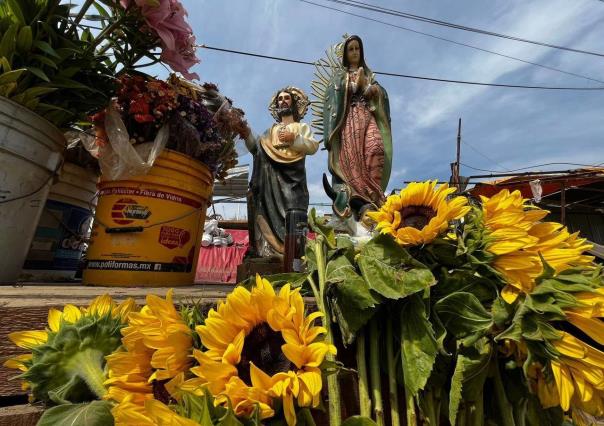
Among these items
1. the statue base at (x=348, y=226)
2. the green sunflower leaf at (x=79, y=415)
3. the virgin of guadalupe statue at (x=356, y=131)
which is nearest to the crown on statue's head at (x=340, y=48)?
the virgin of guadalupe statue at (x=356, y=131)

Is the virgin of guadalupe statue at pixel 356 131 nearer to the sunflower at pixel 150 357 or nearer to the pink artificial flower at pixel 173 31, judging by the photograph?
the pink artificial flower at pixel 173 31

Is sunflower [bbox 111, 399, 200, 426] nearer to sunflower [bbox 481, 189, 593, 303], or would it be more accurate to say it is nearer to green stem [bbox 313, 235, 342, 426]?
green stem [bbox 313, 235, 342, 426]

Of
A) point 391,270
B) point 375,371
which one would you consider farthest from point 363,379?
point 391,270

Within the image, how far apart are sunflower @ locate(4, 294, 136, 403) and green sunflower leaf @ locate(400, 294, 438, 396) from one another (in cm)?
32

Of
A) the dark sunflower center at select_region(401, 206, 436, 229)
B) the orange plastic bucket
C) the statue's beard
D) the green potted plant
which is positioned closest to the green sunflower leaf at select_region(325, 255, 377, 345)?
the dark sunflower center at select_region(401, 206, 436, 229)

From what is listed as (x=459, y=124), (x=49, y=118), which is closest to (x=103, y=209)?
(x=49, y=118)

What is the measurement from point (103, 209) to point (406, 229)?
83 cm

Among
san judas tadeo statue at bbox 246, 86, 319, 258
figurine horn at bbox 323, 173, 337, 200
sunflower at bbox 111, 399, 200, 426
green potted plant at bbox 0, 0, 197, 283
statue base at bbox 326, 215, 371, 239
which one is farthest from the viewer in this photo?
figurine horn at bbox 323, 173, 337, 200

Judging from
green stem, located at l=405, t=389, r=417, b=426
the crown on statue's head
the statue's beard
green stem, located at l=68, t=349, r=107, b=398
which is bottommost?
green stem, located at l=405, t=389, r=417, b=426

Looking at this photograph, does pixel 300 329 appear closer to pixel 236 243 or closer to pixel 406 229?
pixel 406 229

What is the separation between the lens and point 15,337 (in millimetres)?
382

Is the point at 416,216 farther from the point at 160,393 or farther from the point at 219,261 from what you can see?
the point at 219,261

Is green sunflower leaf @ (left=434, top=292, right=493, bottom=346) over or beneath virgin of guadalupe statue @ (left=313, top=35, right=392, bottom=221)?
beneath

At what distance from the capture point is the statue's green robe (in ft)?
9.76
